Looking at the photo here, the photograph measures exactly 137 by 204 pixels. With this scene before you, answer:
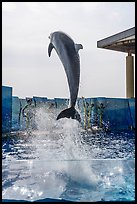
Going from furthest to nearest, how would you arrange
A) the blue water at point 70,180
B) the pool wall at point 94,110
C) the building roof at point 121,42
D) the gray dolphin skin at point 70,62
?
the building roof at point 121,42, the pool wall at point 94,110, the gray dolphin skin at point 70,62, the blue water at point 70,180

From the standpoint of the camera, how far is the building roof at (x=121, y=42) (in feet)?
53.1

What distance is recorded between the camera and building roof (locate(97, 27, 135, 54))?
16.2 metres

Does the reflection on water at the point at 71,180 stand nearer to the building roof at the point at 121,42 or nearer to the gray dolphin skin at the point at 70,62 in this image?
the gray dolphin skin at the point at 70,62

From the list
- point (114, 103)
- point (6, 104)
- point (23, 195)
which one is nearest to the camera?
point (23, 195)

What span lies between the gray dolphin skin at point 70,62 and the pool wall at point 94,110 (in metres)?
7.71

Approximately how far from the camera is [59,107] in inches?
557

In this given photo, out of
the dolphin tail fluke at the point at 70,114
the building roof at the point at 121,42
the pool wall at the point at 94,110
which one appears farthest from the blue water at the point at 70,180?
the building roof at the point at 121,42

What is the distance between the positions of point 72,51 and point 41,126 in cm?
919

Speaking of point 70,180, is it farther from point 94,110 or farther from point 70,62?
point 94,110

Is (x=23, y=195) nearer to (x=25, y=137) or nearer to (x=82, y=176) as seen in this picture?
(x=82, y=176)

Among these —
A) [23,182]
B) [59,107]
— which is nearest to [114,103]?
[59,107]

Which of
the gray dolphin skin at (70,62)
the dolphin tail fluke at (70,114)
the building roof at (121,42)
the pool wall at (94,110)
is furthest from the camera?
the building roof at (121,42)

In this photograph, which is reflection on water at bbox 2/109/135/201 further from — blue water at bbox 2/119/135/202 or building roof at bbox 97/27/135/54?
building roof at bbox 97/27/135/54

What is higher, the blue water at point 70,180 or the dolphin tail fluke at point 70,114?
the dolphin tail fluke at point 70,114
